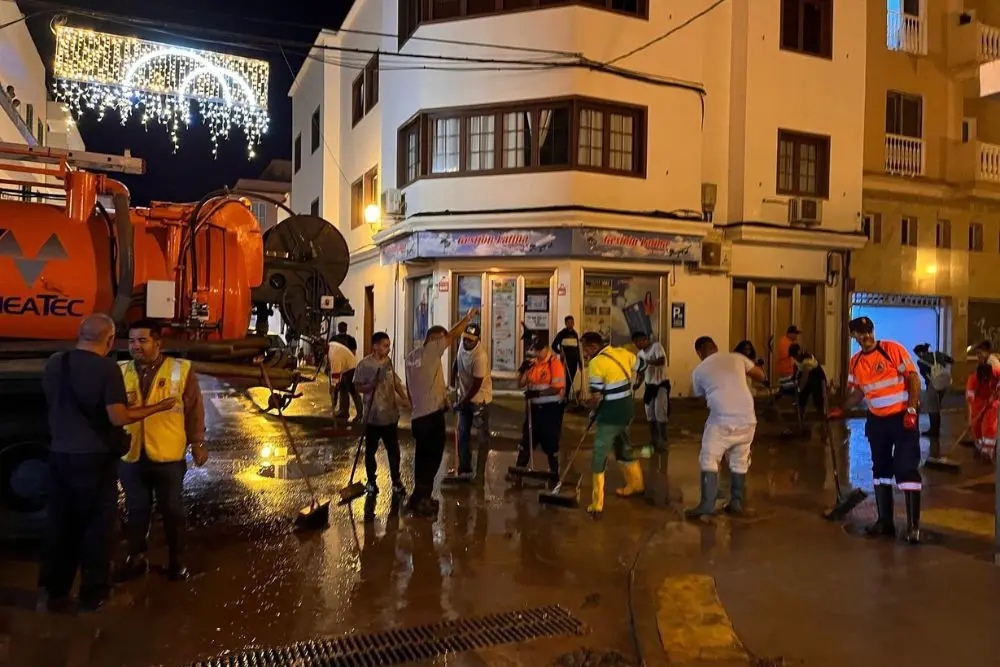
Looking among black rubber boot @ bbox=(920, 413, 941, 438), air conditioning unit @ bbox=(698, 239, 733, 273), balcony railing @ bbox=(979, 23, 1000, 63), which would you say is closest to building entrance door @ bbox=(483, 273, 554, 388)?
air conditioning unit @ bbox=(698, 239, 733, 273)

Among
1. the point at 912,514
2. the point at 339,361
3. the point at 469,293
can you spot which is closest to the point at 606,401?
the point at 912,514

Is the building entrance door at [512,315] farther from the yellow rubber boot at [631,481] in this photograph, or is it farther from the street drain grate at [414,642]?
the street drain grate at [414,642]

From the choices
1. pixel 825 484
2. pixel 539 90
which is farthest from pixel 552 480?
pixel 539 90

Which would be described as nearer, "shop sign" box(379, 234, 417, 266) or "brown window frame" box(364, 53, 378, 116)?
"shop sign" box(379, 234, 417, 266)

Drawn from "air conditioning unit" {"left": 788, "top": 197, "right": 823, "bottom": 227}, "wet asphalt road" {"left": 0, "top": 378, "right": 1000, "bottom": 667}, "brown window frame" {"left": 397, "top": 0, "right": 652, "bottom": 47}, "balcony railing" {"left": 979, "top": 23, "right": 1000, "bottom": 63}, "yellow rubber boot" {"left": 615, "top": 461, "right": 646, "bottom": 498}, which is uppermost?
"balcony railing" {"left": 979, "top": 23, "right": 1000, "bottom": 63}

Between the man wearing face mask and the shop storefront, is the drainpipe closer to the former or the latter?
the man wearing face mask

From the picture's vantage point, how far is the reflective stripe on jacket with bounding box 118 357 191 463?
17.7 ft

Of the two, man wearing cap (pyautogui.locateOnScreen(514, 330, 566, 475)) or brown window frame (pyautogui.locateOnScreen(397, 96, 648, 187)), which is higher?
brown window frame (pyautogui.locateOnScreen(397, 96, 648, 187))

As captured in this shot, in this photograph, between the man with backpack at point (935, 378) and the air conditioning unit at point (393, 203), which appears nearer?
the man with backpack at point (935, 378)

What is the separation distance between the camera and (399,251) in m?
16.8

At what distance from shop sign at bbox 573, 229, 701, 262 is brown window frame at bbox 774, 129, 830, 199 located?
116 inches

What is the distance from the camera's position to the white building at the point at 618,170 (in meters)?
14.9

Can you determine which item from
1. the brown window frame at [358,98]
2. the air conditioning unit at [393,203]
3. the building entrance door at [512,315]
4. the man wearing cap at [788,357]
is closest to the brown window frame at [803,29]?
the man wearing cap at [788,357]

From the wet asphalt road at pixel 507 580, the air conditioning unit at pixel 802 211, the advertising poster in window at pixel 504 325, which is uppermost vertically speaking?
the air conditioning unit at pixel 802 211
